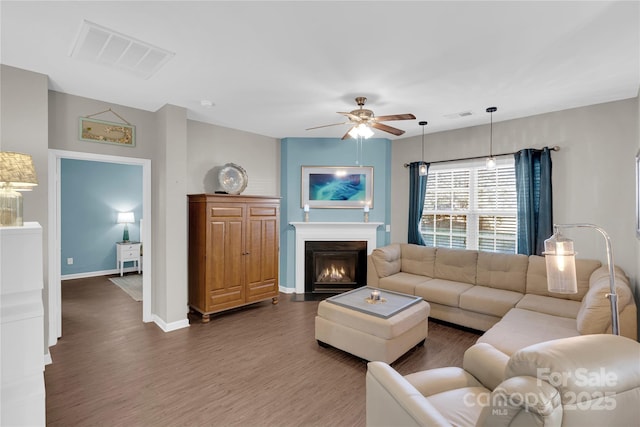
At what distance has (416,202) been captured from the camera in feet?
16.3

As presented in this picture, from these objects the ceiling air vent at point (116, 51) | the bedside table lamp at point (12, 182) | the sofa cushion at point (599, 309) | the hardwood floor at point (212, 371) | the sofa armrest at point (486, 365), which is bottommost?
the hardwood floor at point (212, 371)

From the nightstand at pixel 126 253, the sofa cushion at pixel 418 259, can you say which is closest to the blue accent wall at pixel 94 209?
the nightstand at pixel 126 253

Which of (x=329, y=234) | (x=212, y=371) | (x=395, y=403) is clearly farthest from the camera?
(x=329, y=234)

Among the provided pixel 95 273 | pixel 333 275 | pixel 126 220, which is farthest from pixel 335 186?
pixel 95 273

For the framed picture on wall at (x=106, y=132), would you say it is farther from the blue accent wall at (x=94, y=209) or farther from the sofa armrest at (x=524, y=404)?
the sofa armrest at (x=524, y=404)

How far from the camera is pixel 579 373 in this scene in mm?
998

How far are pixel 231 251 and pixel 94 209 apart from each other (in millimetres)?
4225

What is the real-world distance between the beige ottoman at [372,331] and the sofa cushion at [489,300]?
74 centimetres

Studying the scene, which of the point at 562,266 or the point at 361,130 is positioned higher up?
the point at 361,130

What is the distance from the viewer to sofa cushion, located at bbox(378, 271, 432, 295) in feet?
13.4

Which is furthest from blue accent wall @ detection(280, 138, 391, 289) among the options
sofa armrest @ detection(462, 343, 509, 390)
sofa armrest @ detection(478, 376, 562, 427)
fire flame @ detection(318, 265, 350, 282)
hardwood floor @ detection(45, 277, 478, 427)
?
sofa armrest @ detection(478, 376, 562, 427)

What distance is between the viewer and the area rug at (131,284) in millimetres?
5113

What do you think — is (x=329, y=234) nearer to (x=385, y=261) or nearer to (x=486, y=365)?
(x=385, y=261)

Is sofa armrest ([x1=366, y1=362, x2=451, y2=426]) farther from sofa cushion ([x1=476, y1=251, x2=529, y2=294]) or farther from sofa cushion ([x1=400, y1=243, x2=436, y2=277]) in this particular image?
sofa cushion ([x1=400, y1=243, x2=436, y2=277])
